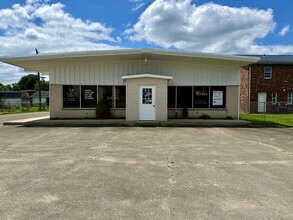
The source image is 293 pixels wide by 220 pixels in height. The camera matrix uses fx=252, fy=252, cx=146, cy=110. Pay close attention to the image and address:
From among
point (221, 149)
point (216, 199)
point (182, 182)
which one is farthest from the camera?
point (221, 149)

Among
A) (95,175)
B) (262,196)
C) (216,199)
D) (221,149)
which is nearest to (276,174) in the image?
(262,196)

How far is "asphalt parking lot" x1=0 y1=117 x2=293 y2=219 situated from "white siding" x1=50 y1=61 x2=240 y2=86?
8.34 meters

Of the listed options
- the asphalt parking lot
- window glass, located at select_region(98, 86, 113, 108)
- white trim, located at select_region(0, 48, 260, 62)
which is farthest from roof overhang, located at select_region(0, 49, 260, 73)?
the asphalt parking lot

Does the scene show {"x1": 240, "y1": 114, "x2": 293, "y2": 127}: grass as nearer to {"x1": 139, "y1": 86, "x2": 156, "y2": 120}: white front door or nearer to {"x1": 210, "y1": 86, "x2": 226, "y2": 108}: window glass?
{"x1": 210, "y1": 86, "x2": 226, "y2": 108}: window glass

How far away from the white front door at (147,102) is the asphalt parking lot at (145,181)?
6.78 meters

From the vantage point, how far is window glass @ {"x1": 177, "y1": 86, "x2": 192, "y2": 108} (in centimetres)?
1702

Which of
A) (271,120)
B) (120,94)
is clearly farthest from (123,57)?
(271,120)

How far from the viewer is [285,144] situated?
360 inches

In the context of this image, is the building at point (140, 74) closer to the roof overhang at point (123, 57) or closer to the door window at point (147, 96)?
the roof overhang at point (123, 57)

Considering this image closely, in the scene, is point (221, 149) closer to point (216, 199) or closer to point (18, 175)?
point (216, 199)

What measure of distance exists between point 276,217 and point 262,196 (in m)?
0.76

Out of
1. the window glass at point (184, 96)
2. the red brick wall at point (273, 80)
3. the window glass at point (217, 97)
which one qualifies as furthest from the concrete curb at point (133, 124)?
the red brick wall at point (273, 80)

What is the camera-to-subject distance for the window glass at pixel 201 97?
17.0m

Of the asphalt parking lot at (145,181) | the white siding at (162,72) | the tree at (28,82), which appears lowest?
the asphalt parking lot at (145,181)
